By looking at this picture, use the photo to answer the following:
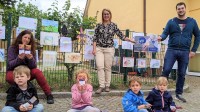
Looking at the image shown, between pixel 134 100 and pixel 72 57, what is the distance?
3.03 meters

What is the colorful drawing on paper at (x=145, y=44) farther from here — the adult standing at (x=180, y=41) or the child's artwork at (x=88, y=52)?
the adult standing at (x=180, y=41)

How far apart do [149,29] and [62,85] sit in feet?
23.9

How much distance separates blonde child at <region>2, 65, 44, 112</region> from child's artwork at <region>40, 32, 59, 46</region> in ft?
9.46

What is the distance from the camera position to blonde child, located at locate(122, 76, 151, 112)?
5.62m

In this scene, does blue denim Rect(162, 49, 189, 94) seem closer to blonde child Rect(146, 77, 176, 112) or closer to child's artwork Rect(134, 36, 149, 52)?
blonde child Rect(146, 77, 176, 112)

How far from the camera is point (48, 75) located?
8.41 meters

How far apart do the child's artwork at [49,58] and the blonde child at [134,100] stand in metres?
2.87

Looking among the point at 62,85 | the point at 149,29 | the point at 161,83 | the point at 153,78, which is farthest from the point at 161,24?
the point at 161,83

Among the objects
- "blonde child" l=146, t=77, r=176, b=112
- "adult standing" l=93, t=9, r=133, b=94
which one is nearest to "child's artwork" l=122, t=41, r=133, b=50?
"adult standing" l=93, t=9, r=133, b=94

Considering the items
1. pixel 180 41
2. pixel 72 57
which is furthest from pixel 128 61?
pixel 180 41

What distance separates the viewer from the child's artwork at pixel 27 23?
7747 millimetres

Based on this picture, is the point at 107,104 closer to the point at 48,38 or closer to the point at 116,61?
the point at 48,38

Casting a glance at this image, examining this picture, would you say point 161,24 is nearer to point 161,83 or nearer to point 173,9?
point 173,9

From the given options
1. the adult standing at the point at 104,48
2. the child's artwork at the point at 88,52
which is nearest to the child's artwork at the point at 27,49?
the adult standing at the point at 104,48
